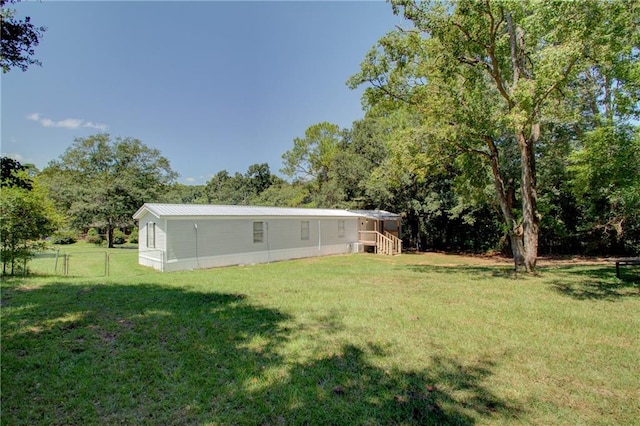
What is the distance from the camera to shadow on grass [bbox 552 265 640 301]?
7.18 meters

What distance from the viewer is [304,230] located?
1753 centimetres

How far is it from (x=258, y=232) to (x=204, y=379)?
40.1ft

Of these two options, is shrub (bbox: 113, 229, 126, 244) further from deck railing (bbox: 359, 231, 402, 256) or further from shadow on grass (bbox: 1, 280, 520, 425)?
shadow on grass (bbox: 1, 280, 520, 425)

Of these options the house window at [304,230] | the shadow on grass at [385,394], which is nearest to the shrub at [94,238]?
the house window at [304,230]

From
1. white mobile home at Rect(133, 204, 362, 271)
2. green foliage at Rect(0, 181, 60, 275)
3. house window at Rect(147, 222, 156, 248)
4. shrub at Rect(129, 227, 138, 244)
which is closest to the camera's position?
green foliage at Rect(0, 181, 60, 275)

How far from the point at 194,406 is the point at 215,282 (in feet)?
20.1

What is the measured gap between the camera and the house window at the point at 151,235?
13.2 meters

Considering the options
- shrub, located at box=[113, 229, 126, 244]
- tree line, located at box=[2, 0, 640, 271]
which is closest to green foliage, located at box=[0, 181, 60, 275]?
tree line, located at box=[2, 0, 640, 271]

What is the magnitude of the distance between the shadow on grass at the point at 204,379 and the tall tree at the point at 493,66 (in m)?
8.04

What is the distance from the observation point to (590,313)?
5730 mm

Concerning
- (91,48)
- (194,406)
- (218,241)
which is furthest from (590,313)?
(91,48)

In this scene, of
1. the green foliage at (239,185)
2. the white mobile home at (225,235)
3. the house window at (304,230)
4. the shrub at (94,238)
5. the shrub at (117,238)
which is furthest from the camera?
the green foliage at (239,185)

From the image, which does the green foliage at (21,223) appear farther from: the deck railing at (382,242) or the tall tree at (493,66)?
the deck railing at (382,242)

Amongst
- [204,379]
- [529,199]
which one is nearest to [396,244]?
[529,199]
